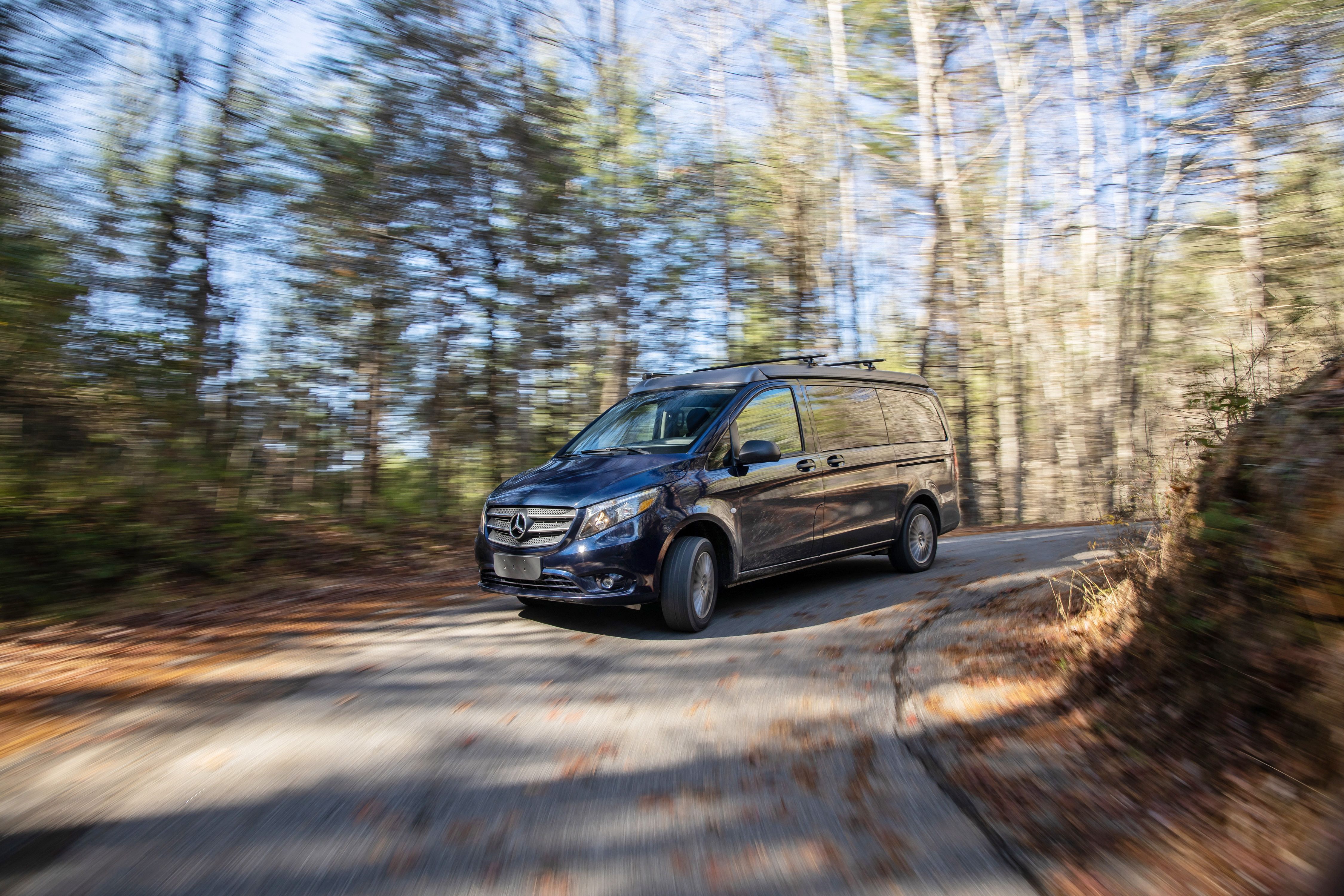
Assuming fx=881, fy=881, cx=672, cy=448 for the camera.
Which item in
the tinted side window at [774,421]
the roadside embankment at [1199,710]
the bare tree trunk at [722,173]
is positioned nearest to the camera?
the roadside embankment at [1199,710]

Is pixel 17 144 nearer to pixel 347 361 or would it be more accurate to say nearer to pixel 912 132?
pixel 347 361

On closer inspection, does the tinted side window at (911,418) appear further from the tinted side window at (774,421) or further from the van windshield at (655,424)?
the van windshield at (655,424)

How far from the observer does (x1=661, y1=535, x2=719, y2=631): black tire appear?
6.44m

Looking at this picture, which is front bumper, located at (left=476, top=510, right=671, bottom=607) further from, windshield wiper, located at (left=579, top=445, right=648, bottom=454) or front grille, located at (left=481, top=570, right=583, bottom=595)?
windshield wiper, located at (left=579, top=445, right=648, bottom=454)

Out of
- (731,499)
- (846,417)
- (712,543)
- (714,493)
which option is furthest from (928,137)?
(712,543)

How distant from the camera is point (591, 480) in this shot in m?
6.61

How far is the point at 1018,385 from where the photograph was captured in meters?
22.1

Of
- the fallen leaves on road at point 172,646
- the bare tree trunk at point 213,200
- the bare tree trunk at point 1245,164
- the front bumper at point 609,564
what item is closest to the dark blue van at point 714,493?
the front bumper at point 609,564

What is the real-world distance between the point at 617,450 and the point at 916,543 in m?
3.82

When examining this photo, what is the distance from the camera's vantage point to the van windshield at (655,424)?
7221 mm

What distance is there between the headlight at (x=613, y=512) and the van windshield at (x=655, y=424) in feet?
2.33

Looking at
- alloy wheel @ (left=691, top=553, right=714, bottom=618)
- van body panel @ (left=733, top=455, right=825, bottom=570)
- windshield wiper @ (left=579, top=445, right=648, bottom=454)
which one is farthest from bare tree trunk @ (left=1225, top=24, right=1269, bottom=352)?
alloy wheel @ (left=691, top=553, right=714, bottom=618)

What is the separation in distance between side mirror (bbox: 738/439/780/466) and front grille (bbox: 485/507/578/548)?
4.82 ft

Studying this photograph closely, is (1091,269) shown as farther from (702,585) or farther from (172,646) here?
(172,646)
